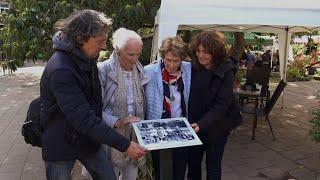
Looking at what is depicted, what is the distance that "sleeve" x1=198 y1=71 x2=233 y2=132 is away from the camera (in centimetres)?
321

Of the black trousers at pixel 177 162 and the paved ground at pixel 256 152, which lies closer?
the black trousers at pixel 177 162

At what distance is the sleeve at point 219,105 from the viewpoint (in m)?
3.21

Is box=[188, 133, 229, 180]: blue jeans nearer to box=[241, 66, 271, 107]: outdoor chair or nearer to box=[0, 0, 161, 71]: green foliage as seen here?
box=[0, 0, 161, 71]: green foliage

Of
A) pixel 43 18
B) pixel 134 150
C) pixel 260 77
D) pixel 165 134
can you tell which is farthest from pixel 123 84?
pixel 260 77

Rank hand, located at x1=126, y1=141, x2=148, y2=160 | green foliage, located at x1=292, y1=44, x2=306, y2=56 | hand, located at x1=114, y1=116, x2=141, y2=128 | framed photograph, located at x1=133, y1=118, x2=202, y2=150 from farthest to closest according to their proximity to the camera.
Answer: green foliage, located at x1=292, y1=44, x2=306, y2=56 < hand, located at x1=114, y1=116, x2=141, y2=128 < framed photograph, located at x1=133, y1=118, x2=202, y2=150 < hand, located at x1=126, y1=141, x2=148, y2=160

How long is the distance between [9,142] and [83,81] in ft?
14.0

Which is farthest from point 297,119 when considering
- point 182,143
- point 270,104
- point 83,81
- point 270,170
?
point 83,81

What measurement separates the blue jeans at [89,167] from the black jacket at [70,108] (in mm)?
72

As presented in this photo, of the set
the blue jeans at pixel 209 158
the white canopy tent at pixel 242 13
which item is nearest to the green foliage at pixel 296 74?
the white canopy tent at pixel 242 13

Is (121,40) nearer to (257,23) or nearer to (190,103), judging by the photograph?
(190,103)

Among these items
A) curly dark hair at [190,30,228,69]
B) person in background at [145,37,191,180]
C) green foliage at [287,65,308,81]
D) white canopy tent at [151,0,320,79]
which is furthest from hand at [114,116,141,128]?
green foliage at [287,65,308,81]

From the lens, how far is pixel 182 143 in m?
2.75

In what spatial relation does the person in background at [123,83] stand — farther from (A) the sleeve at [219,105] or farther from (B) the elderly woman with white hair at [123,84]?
(A) the sleeve at [219,105]

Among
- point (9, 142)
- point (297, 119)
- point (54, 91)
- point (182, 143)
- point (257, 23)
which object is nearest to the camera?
point (54, 91)
